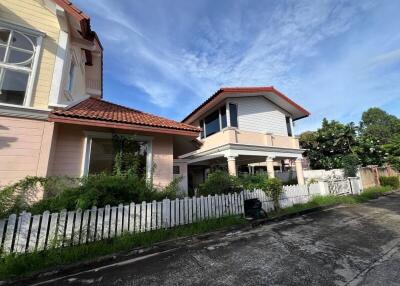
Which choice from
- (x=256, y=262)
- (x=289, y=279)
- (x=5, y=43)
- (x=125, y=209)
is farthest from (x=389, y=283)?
(x=5, y=43)

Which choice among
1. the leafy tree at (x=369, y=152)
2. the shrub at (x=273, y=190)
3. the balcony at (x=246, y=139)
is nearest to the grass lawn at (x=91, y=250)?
the shrub at (x=273, y=190)

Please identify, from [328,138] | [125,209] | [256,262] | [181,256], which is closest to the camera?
[256,262]

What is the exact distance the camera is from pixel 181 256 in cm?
455

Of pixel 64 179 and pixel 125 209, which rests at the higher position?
pixel 64 179

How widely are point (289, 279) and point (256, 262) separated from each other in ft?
2.64

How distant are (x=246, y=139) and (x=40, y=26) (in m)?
10.5

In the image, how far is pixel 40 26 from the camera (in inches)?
258

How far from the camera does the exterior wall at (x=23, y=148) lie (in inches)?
213

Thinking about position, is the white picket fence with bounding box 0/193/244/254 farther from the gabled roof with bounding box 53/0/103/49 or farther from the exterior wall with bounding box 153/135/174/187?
the gabled roof with bounding box 53/0/103/49

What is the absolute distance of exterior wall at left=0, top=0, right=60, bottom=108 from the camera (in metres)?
6.13

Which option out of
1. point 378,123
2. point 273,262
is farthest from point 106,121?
point 378,123

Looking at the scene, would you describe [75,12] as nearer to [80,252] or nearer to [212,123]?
[80,252]

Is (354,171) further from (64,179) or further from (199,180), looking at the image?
(64,179)

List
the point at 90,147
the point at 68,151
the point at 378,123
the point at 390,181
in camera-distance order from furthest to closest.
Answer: the point at 378,123
the point at 390,181
the point at 90,147
the point at 68,151
